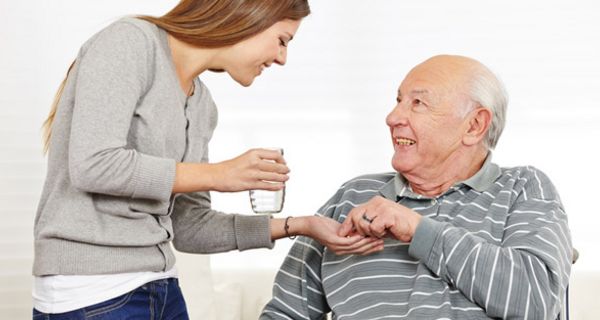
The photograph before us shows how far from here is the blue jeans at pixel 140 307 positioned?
158 centimetres

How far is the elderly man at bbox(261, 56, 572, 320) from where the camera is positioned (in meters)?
1.86

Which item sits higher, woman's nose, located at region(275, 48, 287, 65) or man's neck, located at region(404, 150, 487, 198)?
woman's nose, located at region(275, 48, 287, 65)

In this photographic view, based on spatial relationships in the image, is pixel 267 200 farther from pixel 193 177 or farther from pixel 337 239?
pixel 193 177

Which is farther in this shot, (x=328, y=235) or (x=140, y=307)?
(x=328, y=235)

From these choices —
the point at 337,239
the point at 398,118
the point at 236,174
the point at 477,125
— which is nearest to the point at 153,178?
the point at 236,174

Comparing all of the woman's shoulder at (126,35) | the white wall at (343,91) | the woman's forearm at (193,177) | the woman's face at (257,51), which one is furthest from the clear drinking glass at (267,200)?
the white wall at (343,91)

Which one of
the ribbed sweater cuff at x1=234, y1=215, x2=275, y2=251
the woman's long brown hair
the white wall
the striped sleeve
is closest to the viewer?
the woman's long brown hair

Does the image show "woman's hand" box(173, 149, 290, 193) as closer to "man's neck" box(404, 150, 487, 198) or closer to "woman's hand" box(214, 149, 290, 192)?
"woman's hand" box(214, 149, 290, 192)

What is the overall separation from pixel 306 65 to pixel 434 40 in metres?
0.57

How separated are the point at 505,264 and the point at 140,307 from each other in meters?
0.82

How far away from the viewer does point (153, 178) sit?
5.05 feet

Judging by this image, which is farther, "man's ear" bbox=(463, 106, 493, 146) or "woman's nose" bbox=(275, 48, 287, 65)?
"man's ear" bbox=(463, 106, 493, 146)

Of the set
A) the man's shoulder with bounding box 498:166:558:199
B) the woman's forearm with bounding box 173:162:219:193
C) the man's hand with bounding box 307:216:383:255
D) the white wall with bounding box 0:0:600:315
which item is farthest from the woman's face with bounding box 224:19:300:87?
the white wall with bounding box 0:0:600:315

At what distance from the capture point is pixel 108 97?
5.02 feet
